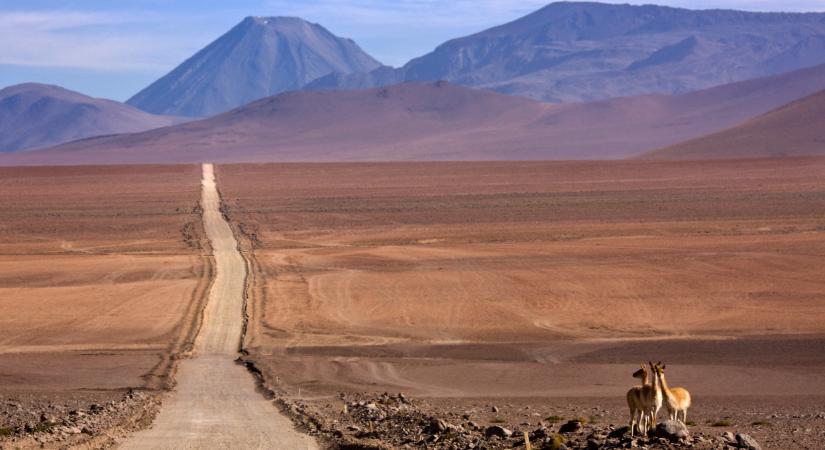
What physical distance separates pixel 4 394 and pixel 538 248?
2480 cm

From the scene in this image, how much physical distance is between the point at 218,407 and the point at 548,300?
13.6 m

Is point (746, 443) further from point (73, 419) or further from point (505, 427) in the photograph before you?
point (73, 419)

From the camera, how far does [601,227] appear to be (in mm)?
48000

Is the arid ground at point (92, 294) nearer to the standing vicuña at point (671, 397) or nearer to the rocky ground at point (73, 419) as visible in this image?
the rocky ground at point (73, 419)

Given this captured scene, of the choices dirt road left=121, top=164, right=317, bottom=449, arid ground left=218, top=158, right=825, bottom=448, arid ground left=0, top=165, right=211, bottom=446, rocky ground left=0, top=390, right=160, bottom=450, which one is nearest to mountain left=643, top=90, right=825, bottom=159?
arid ground left=218, top=158, right=825, bottom=448

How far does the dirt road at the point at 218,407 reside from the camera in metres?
13.2

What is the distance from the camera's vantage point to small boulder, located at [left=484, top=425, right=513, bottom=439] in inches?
503

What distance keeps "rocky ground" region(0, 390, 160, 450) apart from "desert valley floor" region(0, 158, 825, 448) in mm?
148

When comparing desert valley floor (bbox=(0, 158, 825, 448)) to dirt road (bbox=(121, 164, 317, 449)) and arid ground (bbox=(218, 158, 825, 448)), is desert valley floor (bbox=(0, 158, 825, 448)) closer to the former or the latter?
arid ground (bbox=(218, 158, 825, 448))

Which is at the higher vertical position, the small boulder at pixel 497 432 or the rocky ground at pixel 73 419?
the small boulder at pixel 497 432

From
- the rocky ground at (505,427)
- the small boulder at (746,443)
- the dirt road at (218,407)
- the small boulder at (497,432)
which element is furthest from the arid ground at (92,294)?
the small boulder at (746,443)

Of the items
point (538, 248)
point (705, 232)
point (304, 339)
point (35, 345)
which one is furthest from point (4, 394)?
point (705, 232)

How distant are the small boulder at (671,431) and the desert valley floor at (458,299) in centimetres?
145

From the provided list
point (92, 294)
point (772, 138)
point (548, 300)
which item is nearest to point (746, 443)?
point (548, 300)
